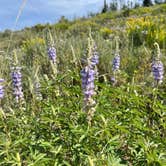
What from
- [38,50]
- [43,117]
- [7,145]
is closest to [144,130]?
[43,117]

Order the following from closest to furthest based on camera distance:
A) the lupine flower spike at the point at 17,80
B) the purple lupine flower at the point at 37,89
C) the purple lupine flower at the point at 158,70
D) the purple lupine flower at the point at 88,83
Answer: the purple lupine flower at the point at 88,83
the lupine flower spike at the point at 17,80
the purple lupine flower at the point at 158,70
the purple lupine flower at the point at 37,89

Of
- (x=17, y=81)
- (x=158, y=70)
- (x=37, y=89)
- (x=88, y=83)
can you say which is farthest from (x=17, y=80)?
(x=158, y=70)

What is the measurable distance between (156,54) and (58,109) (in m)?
0.92

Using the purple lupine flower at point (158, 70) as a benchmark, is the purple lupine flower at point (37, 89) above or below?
below

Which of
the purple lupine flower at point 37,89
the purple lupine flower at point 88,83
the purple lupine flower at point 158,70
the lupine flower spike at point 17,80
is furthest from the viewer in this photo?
the purple lupine flower at point 37,89

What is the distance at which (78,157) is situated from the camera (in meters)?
2.74

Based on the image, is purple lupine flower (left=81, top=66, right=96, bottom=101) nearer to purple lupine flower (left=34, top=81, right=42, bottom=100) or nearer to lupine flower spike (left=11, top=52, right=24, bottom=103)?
lupine flower spike (left=11, top=52, right=24, bottom=103)

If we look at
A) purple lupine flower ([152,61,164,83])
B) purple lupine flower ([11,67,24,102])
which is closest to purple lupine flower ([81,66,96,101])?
purple lupine flower ([11,67,24,102])

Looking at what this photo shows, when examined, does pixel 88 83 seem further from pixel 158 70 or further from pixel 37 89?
pixel 37 89

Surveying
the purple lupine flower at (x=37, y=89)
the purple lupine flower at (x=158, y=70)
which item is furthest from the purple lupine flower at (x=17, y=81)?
the purple lupine flower at (x=158, y=70)

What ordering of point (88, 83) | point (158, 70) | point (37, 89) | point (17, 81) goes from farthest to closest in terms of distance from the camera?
point (37, 89), point (158, 70), point (17, 81), point (88, 83)

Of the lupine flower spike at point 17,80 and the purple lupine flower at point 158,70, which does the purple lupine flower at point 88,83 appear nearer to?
the lupine flower spike at point 17,80

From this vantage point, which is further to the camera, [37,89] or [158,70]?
[37,89]

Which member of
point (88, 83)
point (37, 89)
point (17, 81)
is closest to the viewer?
point (88, 83)
